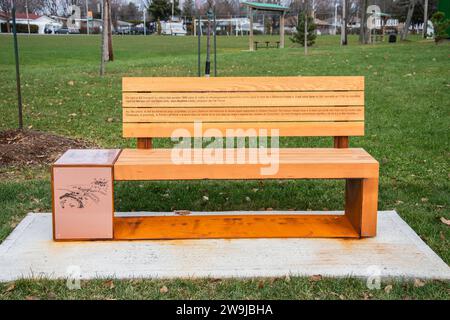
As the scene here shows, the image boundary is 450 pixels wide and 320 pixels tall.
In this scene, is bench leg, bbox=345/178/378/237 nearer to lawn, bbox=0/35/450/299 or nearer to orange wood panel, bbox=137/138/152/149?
lawn, bbox=0/35/450/299

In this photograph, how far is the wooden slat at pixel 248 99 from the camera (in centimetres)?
484

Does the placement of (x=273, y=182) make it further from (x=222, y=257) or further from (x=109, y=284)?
(x=109, y=284)

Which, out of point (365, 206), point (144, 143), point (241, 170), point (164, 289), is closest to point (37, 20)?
point (144, 143)

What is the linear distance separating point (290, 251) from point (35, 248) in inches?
67.8

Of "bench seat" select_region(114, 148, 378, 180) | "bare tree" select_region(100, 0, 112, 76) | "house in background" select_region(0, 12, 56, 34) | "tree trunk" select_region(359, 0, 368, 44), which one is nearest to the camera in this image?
"bench seat" select_region(114, 148, 378, 180)

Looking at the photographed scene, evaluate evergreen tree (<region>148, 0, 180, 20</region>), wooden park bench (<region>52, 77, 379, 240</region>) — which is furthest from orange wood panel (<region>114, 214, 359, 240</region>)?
evergreen tree (<region>148, 0, 180, 20</region>)

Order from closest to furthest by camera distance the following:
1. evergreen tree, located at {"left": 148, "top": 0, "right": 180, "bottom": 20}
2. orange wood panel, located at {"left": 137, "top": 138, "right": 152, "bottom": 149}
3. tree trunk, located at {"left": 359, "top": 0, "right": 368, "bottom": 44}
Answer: orange wood panel, located at {"left": 137, "top": 138, "right": 152, "bottom": 149}, tree trunk, located at {"left": 359, "top": 0, "right": 368, "bottom": 44}, evergreen tree, located at {"left": 148, "top": 0, "right": 180, "bottom": 20}

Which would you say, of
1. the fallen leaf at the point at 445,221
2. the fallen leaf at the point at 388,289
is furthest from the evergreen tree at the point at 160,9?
the fallen leaf at the point at 388,289

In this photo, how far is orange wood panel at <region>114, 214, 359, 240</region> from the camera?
448 centimetres

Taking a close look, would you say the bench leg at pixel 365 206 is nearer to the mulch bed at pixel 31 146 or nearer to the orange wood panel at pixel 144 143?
the orange wood panel at pixel 144 143

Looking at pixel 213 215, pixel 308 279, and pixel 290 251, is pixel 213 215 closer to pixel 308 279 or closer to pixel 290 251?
pixel 290 251

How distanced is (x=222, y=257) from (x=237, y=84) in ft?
4.76

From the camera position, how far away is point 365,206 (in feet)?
14.5

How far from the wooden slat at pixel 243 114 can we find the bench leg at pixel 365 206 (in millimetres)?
598
